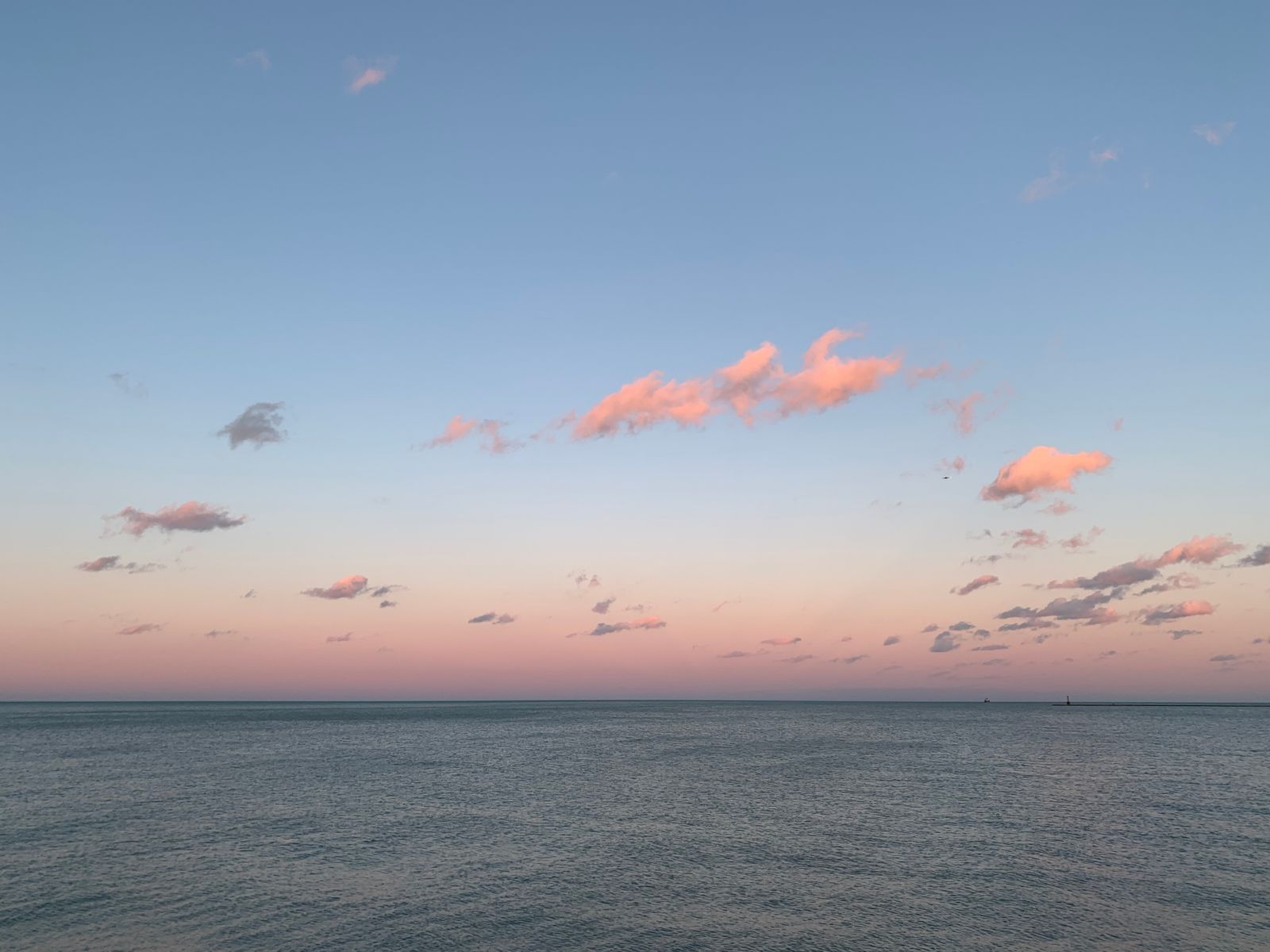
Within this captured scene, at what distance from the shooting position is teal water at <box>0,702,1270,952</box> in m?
42.4

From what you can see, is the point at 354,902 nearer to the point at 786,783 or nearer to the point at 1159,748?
the point at 786,783

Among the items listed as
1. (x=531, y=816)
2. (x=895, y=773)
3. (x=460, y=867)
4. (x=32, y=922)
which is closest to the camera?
(x=32, y=922)

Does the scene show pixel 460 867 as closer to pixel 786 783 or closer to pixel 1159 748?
pixel 786 783

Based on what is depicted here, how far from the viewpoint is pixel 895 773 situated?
105375mm

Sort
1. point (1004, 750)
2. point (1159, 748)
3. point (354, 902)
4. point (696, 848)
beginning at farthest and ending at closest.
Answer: point (1159, 748), point (1004, 750), point (696, 848), point (354, 902)

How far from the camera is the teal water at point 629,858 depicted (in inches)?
1668

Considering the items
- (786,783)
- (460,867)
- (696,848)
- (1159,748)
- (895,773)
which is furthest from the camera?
(1159,748)

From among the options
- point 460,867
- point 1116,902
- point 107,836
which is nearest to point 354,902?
point 460,867

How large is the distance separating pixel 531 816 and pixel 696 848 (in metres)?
19.0

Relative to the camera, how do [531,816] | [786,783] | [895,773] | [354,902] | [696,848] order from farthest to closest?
[895,773]
[786,783]
[531,816]
[696,848]
[354,902]

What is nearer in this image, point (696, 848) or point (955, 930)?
point (955, 930)

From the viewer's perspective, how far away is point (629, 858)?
5753 cm

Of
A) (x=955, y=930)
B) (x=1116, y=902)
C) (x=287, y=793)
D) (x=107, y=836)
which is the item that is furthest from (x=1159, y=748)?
(x=107, y=836)

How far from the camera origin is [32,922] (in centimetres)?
4256
